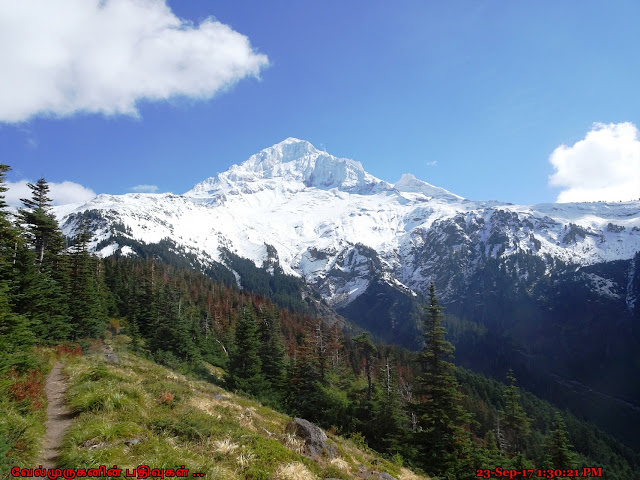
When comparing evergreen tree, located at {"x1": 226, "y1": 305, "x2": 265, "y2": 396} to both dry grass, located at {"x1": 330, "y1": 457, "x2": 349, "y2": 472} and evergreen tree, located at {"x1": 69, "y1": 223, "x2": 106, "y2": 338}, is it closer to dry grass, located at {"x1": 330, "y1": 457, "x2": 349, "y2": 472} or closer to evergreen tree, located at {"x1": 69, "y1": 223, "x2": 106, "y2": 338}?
evergreen tree, located at {"x1": 69, "y1": 223, "x2": 106, "y2": 338}

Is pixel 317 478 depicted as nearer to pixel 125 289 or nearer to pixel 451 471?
pixel 451 471

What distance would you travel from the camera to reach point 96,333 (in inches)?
1795

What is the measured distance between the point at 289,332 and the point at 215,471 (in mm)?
99097

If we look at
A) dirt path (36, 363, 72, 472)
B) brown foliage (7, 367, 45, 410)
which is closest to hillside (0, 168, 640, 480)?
brown foliage (7, 367, 45, 410)

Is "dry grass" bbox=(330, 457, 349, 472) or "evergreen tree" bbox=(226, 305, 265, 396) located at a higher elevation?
"dry grass" bbox=(330, 457, 349, 472)

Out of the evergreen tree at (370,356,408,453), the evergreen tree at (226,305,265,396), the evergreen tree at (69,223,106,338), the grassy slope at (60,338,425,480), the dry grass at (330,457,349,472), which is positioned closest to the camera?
the grassy slope at (60,338,425,480)

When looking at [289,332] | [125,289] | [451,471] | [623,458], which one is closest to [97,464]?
[451,471]

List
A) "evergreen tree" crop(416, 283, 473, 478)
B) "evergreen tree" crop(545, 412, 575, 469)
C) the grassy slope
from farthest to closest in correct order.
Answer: "evergreen tree" crop(545, 412, 575, 469)
"evergreen tree" crop(416, 283, 473, 478)
the grassy slope

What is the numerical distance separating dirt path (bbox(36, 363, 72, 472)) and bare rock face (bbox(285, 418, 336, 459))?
9117 mm

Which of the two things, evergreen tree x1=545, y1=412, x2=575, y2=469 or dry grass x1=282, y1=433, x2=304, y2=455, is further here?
evergreen tree x1=545, y1=412, x2=575, y2=469

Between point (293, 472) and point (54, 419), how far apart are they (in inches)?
379

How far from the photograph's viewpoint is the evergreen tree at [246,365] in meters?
39.8

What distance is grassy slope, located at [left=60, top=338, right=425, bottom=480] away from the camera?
416 inches

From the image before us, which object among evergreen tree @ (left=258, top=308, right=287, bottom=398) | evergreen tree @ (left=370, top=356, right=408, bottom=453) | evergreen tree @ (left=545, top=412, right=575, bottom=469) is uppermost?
evergreen tree @ (left=258, top=308, right=287, bottom=398)
